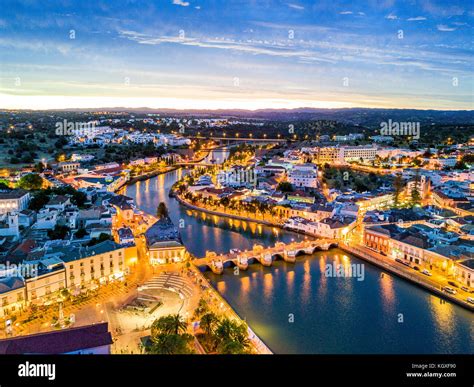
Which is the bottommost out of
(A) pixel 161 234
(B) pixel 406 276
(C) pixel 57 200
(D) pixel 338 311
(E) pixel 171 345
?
(D) pixel 338 311

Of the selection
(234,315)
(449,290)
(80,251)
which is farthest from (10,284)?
(449,290)

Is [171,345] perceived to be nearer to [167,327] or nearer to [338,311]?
[167,327]

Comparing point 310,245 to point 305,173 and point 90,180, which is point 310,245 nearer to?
point 305,173

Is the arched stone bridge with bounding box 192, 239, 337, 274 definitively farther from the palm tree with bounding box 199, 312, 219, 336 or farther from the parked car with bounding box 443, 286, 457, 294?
the parked car with bounding box 443, 286, 457, 294

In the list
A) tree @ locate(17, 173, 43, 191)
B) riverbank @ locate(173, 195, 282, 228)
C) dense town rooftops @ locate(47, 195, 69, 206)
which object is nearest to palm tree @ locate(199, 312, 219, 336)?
riverbank @ locate(173, 195, 282, 228)

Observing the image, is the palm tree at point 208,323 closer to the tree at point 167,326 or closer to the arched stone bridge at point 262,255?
the tree at point 167,326

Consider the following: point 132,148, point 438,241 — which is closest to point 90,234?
point 438,241
